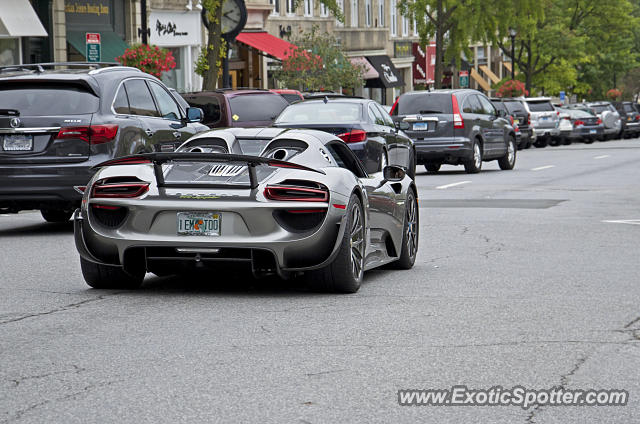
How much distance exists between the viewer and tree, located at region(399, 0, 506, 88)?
169ft

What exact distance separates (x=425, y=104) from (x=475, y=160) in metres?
1.56

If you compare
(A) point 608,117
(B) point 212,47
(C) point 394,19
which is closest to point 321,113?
(B) point 212,47

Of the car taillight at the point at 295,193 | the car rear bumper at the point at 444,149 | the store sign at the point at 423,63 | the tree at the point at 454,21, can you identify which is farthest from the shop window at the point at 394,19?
the car taillight at the point at 295,193

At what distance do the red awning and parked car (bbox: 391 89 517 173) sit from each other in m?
19.2

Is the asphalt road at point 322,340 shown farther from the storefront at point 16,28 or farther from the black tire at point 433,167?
the storefront at point 16,28

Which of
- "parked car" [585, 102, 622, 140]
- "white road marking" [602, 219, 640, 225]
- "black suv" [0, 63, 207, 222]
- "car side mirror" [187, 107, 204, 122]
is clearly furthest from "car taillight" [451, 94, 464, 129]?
"parked car" [585, 102, 622, 140]

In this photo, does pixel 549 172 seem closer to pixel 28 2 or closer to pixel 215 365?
pixel 28 2

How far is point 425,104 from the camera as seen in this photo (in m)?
27.7

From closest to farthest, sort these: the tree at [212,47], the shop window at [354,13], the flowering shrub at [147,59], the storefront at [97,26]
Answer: the flowering shrub at [147,59] < the tree at [212,47] < the storefront at [97,26] < the shop window at [354,13]

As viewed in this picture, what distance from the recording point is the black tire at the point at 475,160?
27656 mm

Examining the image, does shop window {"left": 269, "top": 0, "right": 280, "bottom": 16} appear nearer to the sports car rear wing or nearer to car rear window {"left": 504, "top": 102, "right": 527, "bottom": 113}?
car rear window {"left": 504, "top": 102, "right": 527, "bottom": 113}

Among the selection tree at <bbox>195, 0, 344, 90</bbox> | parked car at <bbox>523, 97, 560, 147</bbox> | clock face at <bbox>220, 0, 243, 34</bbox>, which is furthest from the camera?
parked car at <bbox>523, 97, 560, 147</bbox>

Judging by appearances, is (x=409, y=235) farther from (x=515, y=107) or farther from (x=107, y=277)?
(x=515, y=107)

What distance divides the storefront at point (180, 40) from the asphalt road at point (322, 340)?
30803mm
